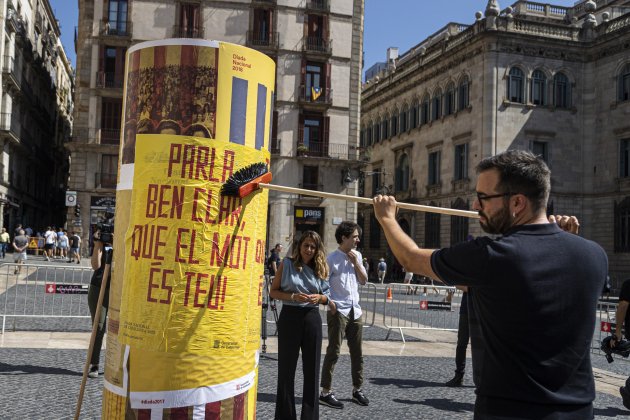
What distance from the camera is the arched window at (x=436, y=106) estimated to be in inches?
1583

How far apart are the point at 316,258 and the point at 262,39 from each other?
3151 cm

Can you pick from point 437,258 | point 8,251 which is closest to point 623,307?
point 437,258

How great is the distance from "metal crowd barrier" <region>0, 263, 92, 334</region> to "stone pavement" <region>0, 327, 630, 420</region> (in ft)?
2.76

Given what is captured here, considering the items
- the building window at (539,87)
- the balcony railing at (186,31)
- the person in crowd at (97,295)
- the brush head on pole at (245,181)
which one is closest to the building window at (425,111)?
the building window at (539,87)

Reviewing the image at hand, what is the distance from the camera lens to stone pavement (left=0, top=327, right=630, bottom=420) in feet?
21.1

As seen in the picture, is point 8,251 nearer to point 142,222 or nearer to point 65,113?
point 65,113

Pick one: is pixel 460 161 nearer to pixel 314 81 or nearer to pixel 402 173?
pixel 402 173

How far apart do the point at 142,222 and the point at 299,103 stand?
3316cm

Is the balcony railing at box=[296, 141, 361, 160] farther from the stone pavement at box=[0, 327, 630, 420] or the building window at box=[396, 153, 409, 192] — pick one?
the stone pavement at box=[0, 327, 630, 420]

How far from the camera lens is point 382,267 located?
34938 mm

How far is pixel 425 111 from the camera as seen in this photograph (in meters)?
42.2

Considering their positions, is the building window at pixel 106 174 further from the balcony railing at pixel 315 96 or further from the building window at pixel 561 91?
the building window at pixel 561 91

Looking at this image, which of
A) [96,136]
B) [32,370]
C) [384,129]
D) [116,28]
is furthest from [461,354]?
[384,129]

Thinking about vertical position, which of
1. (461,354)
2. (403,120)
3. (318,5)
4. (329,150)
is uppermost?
(318,5)
